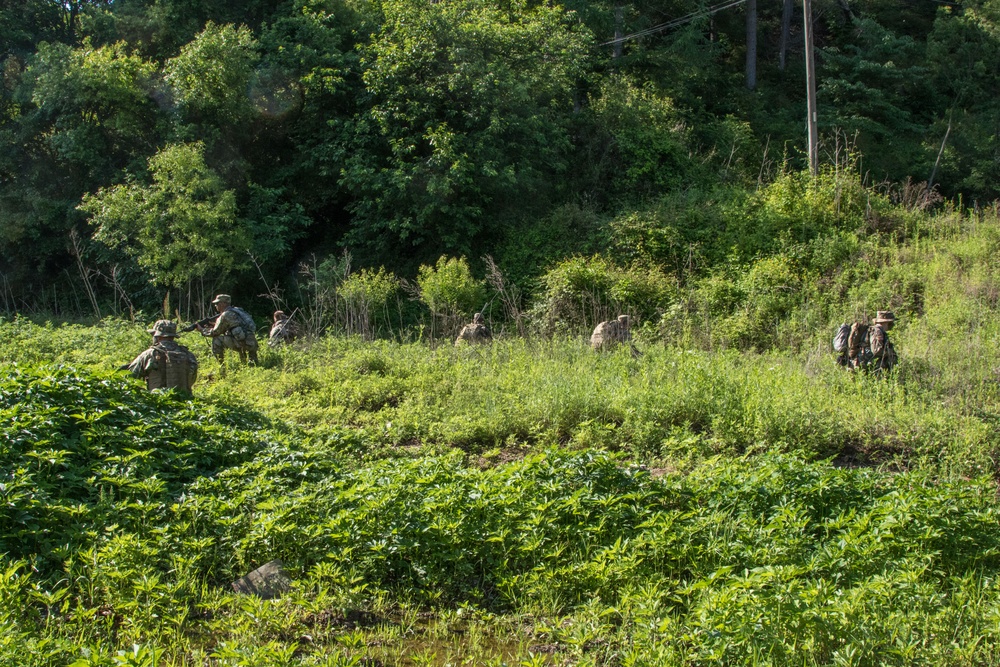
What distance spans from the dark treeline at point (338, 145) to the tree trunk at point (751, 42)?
132 inches

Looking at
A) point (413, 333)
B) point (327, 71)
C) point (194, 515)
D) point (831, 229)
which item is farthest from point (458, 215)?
point (194, 515)

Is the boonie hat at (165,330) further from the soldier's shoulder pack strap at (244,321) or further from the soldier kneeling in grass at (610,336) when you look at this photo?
the soldier kneeling in grass at (610,336)

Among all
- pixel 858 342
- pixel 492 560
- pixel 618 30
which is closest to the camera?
pixel 492 560

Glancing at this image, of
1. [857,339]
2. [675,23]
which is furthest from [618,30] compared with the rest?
[857,339]

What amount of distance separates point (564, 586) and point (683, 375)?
14.6 feet

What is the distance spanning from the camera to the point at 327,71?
1883cm

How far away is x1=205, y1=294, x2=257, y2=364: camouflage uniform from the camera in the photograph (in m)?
11.9

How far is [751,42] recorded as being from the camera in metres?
26.0

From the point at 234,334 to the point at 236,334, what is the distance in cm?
4

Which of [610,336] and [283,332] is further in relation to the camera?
[283,332]

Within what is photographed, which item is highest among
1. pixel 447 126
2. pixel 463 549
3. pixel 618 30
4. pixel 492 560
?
pixel 618 30

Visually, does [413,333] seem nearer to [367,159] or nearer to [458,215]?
[458,215]

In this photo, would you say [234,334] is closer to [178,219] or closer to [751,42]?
[178,219]

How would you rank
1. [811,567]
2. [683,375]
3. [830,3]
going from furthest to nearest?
[830,3] → [683,375] → [811,567]
